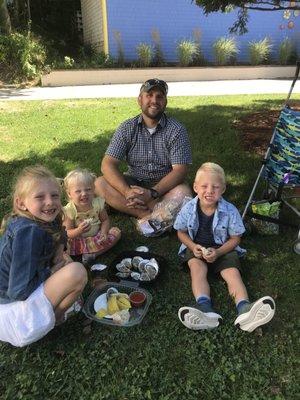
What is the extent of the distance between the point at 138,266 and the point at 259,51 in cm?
1384

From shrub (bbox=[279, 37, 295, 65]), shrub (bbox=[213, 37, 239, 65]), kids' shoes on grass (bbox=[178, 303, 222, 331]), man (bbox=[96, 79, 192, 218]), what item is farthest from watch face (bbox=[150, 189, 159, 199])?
shrub (bbox=[279, 37, 295, 65])

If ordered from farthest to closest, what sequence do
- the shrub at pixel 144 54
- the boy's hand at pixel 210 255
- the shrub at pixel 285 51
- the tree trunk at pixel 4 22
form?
1. the shrub at pixel 285 51
2. the shrub at pixel 144 54
3. the tree trunk at pixel 4 22
4. the boy's hand at pixel 210 255

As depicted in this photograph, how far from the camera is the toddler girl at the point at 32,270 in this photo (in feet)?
8.09

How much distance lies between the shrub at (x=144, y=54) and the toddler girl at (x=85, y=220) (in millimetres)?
12052

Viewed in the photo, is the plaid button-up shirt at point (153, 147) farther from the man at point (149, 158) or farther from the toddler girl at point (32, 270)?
the toddler girl at point (32, 270)

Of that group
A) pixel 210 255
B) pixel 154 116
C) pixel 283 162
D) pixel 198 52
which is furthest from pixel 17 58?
pixel 210 255

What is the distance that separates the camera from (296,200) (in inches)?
193

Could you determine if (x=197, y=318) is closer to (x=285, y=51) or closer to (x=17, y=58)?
(x=17, y=58)

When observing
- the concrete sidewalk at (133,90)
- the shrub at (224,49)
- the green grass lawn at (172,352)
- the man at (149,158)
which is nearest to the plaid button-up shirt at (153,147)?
the man at (149,158)

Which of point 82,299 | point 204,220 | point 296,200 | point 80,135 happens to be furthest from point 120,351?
point 80,135

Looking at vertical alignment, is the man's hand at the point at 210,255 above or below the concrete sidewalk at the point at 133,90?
above

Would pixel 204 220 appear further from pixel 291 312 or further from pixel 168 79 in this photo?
pixel 168 79

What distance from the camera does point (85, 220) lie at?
3.64 m

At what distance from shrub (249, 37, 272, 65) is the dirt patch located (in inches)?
301
